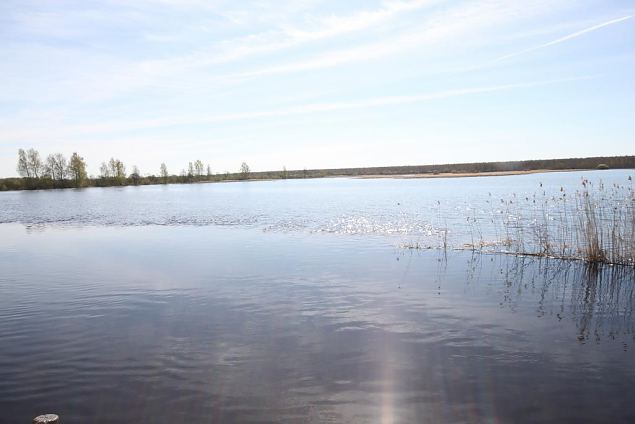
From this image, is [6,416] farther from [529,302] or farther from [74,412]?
[529,302]

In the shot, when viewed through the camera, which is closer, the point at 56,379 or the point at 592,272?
the point at 56,379

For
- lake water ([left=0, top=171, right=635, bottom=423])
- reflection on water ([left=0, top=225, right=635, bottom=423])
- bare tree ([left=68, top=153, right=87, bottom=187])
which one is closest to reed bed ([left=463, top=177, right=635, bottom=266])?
reflection on water ([left=0, top=225, right=635, bottom=423])

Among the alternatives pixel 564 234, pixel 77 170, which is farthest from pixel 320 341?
pixel 77 170

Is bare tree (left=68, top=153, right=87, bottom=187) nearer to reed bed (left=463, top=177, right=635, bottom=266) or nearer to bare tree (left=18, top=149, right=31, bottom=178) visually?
bare tree (left=18, top=149, right=31, bottom=178)

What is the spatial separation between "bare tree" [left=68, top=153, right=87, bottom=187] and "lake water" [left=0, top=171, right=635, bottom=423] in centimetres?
11330

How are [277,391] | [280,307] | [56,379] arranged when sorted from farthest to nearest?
[280,307] → [56,379] → [277,391]

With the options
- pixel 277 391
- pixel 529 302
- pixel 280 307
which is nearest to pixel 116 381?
pixel 277 391

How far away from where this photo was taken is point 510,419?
21.4ft

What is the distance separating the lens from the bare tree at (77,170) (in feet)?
395

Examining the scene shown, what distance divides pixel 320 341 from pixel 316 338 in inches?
7.9

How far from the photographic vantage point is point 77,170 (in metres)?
120

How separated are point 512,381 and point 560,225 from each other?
1953 centimetres

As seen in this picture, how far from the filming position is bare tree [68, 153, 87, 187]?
120 metres

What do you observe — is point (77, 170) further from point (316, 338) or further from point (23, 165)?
point (316, 338)
